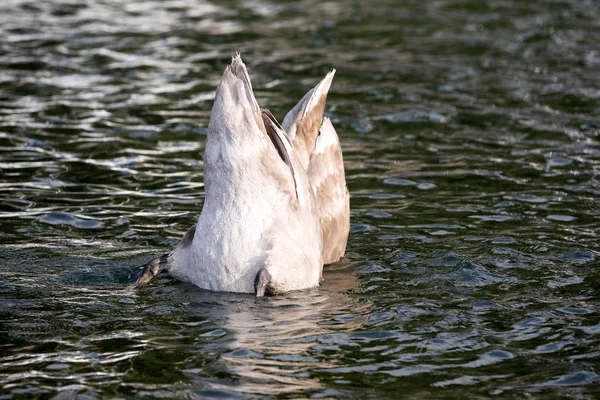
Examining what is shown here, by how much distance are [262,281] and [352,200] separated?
337 centimetres

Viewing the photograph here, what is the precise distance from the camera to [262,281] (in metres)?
7.42

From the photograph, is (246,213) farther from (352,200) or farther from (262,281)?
(352,200)

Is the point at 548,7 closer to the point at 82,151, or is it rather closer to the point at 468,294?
the point at 82,151

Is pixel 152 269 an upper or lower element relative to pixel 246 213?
lower

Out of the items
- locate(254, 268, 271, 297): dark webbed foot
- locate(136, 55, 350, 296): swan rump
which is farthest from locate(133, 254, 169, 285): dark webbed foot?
locate(254, 268, 271, 297): dark webbed foot

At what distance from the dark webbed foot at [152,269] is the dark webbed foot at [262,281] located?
836 millimetres

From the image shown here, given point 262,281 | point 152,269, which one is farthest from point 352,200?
point 262,281

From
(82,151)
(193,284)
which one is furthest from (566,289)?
(82,151)

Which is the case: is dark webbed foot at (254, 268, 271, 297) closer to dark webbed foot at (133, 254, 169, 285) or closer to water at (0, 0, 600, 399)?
water at (0, 0, 600, 399)

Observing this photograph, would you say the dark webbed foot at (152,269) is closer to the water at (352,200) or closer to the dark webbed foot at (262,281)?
the water at (352,200)

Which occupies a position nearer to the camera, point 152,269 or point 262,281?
point 262,281

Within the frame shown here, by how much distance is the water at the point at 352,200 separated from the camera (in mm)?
6449

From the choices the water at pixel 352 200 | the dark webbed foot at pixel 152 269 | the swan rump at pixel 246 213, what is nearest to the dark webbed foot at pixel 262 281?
the swan rump at pixel 246 213

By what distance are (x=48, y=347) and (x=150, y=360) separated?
28.1 inches
